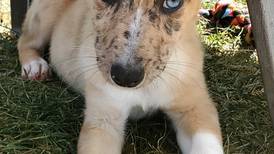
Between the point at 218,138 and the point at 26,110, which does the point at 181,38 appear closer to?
the point at 218,138

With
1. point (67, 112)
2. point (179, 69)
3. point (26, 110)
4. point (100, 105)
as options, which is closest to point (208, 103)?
point (179, 69)

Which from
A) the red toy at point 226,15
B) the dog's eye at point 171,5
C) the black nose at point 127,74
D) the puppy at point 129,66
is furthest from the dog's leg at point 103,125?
the red toy at point 226,15

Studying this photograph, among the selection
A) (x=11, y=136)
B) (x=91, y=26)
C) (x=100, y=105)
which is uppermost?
(x=91, y=26)

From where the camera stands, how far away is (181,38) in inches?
144

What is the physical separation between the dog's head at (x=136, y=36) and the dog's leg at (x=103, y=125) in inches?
20.7

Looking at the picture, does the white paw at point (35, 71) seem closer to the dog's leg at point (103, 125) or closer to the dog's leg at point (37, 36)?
the dog's leg at point (37, 36)

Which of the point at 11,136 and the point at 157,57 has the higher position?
the point at 157,57

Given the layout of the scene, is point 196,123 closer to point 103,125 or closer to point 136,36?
point 103,125

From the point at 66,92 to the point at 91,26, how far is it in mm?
751

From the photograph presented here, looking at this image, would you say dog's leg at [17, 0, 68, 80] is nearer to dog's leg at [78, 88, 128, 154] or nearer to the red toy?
dog's leg at [78, 88, 128, 154]

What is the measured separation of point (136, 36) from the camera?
3107 mm

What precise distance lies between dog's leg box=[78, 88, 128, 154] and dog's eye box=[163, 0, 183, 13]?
2.53 feet

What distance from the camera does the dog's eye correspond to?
10.7 feet

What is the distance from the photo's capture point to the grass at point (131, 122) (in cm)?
380
